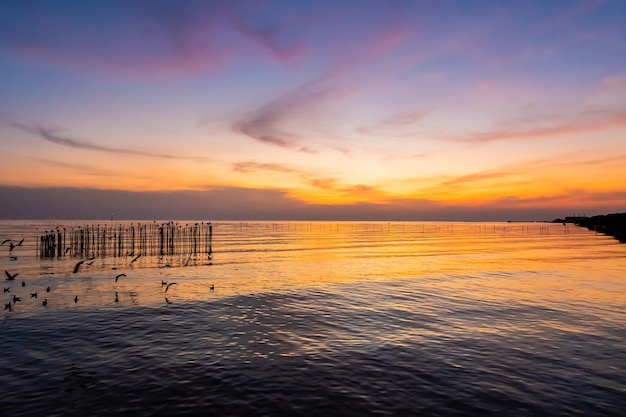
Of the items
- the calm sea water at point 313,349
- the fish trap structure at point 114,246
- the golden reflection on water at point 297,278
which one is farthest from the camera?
the fish trap structure at point 114,246

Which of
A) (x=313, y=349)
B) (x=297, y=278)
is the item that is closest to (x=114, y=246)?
(x=297, y=278)

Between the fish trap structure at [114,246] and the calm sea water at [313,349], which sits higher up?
the fish trap structure at [114,246]

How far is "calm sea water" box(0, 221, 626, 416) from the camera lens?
1494 centimetres

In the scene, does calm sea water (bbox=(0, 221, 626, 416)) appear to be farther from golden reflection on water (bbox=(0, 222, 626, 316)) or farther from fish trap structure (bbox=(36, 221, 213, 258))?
fish trap structure (bbox=(36, 221, 213, 258))

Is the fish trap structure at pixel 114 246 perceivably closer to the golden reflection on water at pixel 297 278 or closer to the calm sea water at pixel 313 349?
the golden reflection on water at pixel 297 278

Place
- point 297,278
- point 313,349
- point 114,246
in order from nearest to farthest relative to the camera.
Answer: point 313,349, point 297,278, point 114,246

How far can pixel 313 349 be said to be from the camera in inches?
821

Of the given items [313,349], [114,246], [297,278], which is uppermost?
[114,246]

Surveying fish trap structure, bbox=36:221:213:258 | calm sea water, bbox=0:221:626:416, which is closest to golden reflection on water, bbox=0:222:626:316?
calm sea water, bbox=0:221:626:416

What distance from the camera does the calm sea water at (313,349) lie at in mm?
14938

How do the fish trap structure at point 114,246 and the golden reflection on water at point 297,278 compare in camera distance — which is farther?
the fish trap structure at point 114,246

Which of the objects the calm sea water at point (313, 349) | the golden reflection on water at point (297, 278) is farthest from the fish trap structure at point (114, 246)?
the calm sea water at point (313, 349)

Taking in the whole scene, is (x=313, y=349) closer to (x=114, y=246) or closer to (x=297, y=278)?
(x=297, y=278)

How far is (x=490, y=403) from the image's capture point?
14.8 m
